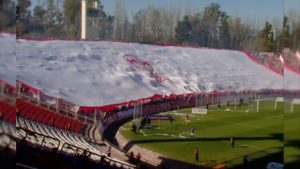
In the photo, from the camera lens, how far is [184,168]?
9.00ft

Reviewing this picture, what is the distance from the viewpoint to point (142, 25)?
9.48ft

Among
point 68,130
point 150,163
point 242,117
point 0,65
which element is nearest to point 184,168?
point 150,163

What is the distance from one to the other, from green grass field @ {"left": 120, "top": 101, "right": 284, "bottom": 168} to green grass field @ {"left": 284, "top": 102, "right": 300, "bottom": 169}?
0.03 meters

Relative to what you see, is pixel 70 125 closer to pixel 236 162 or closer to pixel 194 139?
pixel 194 139

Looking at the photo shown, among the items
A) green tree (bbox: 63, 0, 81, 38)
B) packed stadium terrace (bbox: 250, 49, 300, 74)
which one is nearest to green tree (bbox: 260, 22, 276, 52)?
packed stadium terrace (bbox: 250, 49, 300, 74)

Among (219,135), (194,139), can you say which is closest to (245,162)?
(219,135)

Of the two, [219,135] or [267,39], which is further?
[219,135]

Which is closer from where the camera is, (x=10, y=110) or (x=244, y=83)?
(x=244, y=83)

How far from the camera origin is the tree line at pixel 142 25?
278 centimetres

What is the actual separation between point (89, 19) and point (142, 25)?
0.33m

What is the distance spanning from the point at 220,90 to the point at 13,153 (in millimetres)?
1387

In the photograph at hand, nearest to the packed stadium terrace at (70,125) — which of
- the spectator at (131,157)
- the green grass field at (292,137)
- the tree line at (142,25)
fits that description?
the spectator at (131,157)

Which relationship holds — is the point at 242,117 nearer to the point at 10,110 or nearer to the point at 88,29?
the point at 88,29

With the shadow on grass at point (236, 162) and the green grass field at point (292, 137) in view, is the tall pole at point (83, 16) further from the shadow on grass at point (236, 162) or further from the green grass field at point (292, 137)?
the green grass field at point (292, 137)
